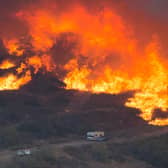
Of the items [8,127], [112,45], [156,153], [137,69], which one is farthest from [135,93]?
[8,127]

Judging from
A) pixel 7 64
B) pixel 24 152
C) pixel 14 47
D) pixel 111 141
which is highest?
pixel 14 47

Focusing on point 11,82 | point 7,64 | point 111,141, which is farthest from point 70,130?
point 7,64

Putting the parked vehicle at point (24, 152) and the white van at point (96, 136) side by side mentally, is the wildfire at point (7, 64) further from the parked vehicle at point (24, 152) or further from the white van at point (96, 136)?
the parked vehicle at point (24, 152)

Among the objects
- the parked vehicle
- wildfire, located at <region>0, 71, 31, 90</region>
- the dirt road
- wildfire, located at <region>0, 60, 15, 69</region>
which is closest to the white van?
the dirt road

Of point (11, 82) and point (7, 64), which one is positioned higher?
point (7, 64)

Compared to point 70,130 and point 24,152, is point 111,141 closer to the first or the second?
point 70,130
